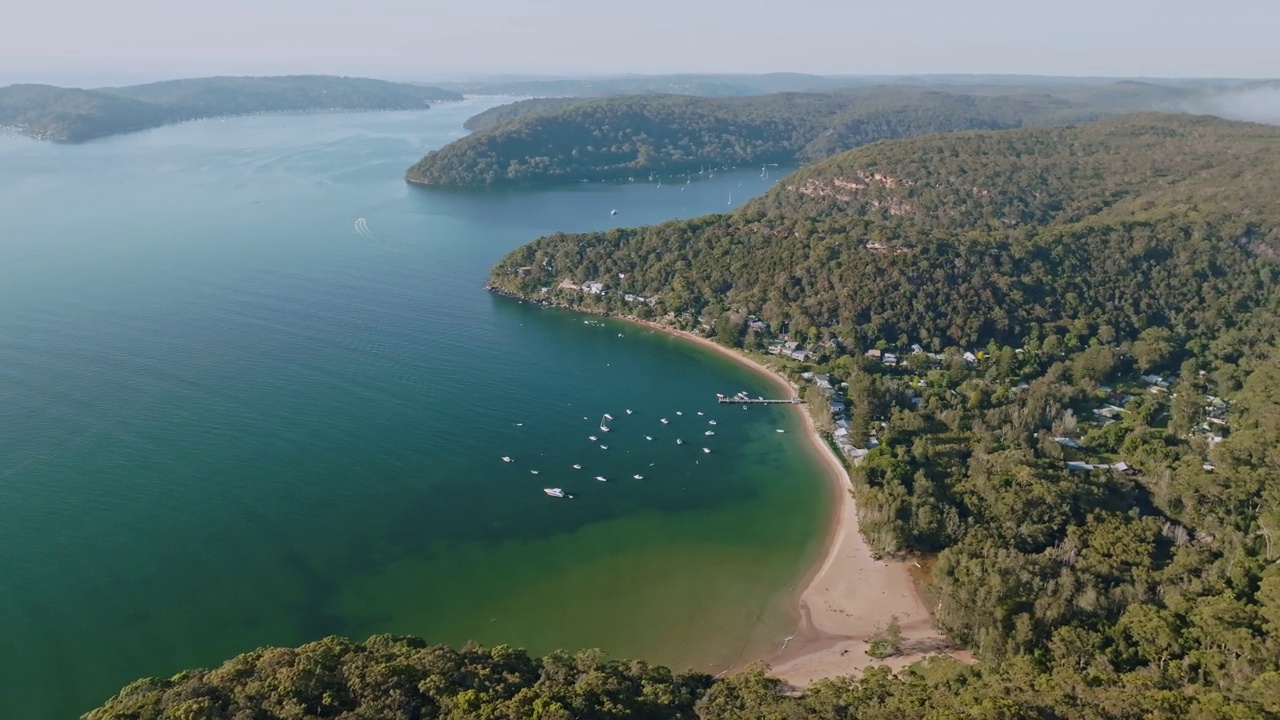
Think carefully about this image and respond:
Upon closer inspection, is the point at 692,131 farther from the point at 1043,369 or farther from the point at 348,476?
the point at 348,476

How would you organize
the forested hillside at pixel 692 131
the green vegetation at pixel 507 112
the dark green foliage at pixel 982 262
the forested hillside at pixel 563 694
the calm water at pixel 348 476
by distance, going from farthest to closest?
the green vegetation at pixel 507 112 → the forested hillside at pixel 692 131 → the dark green foliage at pixel 982 262 → the calm water at pixel 348 476 → the forested hillside at pixel 563 694

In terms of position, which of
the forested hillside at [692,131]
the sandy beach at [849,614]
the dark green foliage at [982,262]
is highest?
the forested hillside at [692,131]

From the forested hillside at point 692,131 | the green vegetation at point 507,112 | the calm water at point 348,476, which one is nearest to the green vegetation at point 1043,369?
the calm water at point 348,476

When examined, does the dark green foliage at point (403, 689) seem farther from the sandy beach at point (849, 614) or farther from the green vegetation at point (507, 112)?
the green vegetation at point (507, 112)

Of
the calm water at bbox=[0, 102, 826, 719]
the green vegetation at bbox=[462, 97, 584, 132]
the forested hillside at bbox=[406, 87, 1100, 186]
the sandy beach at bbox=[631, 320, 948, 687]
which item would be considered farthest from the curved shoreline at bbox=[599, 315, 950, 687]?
the green vegetation at bbox=[462, 97, 584, 132]

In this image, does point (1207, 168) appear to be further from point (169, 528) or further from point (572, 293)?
point (169, 528)

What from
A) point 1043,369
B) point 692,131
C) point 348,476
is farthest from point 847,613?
point 692,131
